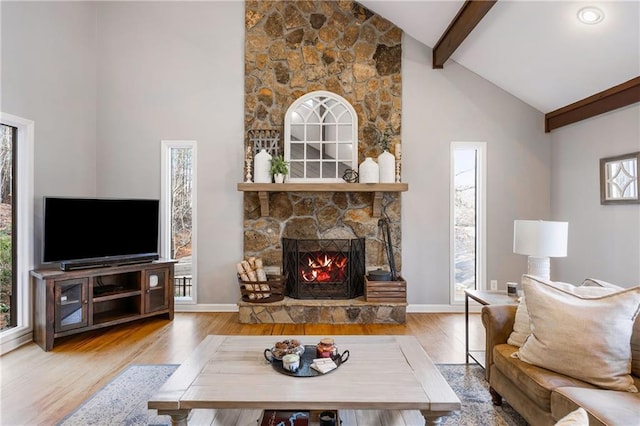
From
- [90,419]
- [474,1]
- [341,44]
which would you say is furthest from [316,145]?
[90,419]

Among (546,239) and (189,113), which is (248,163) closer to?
(189,113)

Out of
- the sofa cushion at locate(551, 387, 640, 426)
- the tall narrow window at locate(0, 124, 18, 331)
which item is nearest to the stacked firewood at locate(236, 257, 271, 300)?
the tall narrow window at locate(0, 124, 18, 331)

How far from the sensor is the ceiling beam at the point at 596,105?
338 centimetres

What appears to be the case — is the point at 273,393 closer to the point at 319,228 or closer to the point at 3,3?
the point at 319,228

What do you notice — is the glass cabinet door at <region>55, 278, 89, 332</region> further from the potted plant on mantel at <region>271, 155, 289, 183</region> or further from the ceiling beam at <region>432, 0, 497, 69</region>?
the ceiling beam at <region>432, 0, 497, 69</region>

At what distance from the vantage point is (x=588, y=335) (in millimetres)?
1890

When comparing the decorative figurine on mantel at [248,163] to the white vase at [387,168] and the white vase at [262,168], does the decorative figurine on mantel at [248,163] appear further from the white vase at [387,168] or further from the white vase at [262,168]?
the white vase at [387,168]

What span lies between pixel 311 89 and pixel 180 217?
7.61 feet

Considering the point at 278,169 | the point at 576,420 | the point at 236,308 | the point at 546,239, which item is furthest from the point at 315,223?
the point at 576,420

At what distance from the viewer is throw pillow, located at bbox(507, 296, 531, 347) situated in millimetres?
2287

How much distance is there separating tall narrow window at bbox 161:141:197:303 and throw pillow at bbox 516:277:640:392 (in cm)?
396

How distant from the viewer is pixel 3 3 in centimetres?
340

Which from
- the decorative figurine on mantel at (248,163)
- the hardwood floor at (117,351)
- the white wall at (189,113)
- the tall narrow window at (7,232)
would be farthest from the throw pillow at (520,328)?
the tall narrow window at (7,232)

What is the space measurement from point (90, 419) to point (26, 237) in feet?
7.25
